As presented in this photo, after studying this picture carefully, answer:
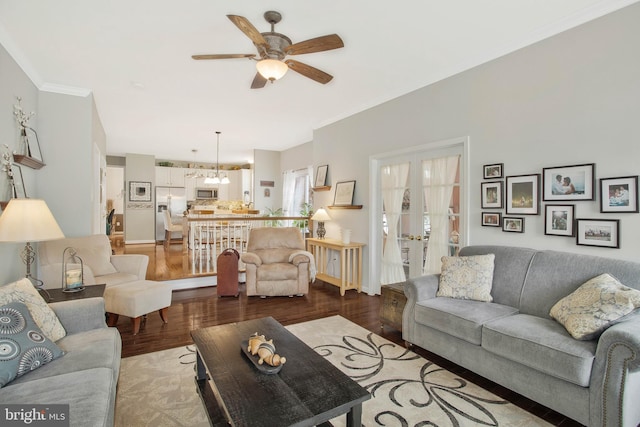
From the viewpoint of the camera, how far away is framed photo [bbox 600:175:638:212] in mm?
2293

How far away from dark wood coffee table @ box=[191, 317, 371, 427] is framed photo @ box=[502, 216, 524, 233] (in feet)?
7.34

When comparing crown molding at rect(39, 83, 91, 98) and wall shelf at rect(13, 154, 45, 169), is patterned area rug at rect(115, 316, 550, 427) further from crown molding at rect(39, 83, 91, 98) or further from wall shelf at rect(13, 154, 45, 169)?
crown molding at rect(39, 83, 91, 98)

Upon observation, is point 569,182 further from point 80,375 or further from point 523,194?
point 80,375

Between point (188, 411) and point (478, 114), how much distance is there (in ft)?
11.6

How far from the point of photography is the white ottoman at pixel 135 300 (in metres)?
3.15

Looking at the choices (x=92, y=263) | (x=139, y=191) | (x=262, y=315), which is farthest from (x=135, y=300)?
(x=139, y=191)

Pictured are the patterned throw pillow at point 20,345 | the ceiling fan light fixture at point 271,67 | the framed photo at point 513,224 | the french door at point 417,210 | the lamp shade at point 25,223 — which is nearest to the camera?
the patterned throw pillow at point 20,345

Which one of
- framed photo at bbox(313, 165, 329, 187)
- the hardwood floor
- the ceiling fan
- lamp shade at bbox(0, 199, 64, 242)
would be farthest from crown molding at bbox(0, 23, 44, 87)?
framed photo at bbox(313, 165, 329, 187)

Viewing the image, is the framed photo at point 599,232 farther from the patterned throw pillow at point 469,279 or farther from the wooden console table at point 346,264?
the wooden console table at point 346,264

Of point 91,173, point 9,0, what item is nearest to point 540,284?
point 9,0

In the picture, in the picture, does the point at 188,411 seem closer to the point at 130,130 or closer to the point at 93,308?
the point at 93,308

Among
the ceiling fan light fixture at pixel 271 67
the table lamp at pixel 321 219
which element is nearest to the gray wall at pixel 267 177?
the table lamp at pixel 321 219

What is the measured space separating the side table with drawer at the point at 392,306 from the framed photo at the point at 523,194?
4.22 ft

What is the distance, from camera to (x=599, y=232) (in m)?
2.47
